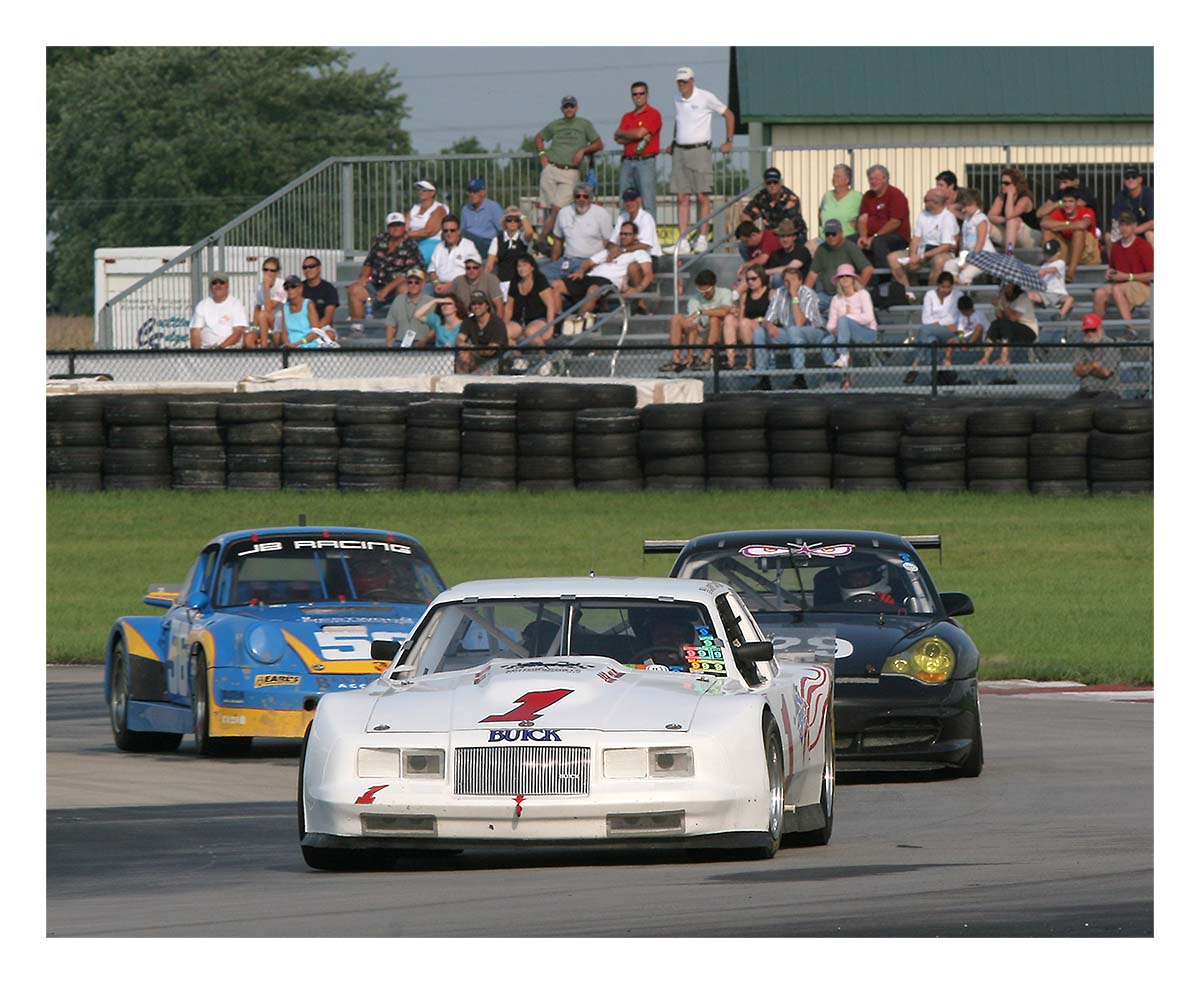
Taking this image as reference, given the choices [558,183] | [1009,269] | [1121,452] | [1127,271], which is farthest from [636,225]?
[1121,452]

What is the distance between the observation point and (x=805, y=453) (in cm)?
2444

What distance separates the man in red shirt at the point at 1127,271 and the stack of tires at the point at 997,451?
3.80m

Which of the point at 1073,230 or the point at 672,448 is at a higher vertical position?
the point at 1073,230

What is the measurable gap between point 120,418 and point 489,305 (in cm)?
466

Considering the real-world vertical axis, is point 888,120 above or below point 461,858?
above

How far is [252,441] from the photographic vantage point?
2527 centimetres

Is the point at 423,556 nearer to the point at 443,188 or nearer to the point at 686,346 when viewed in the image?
the point at 686,346

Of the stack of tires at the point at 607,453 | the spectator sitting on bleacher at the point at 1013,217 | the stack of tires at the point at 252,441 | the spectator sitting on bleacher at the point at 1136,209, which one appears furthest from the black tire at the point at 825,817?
the spectator sitting on bleacher at the point at 1013,217

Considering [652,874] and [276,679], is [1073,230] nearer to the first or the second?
[276,679]

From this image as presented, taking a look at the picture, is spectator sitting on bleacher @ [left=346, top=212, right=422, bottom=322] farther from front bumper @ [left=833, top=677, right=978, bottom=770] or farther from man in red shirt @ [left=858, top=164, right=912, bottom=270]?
front bumper @ [left=833, top=677, right=978, bottom=770]

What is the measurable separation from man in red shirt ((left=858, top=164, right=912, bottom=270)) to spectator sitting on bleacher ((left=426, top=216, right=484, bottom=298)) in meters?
4.89

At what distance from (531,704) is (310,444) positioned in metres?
17.1

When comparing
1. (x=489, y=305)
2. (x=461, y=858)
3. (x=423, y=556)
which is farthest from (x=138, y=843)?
(x=489, y=305)

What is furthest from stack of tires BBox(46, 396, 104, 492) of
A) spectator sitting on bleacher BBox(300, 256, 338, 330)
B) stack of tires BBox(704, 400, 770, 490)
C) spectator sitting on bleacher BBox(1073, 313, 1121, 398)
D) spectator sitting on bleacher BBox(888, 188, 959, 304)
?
spectator sitting on bleacher BBox(1073, 313, 1121, 398)
